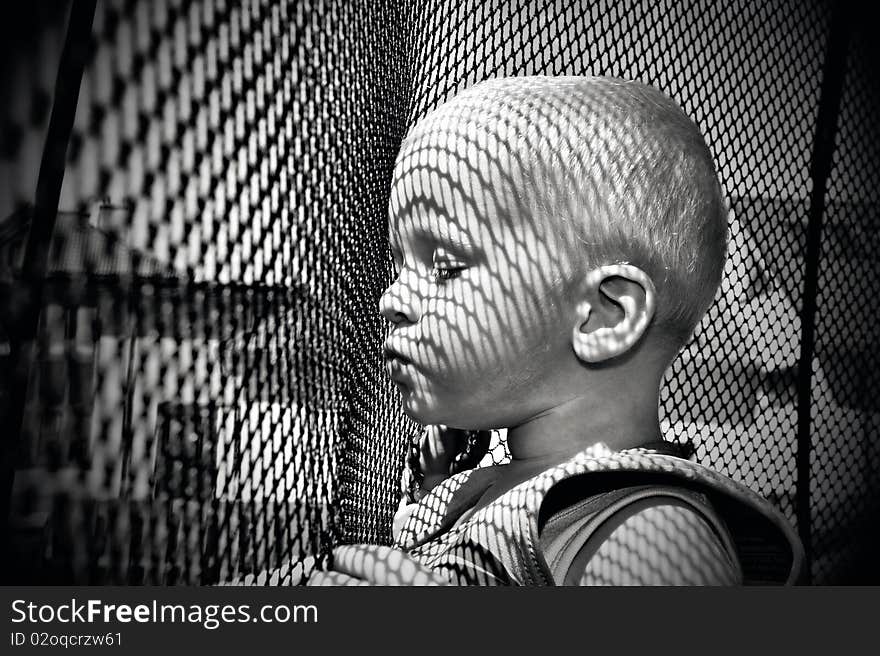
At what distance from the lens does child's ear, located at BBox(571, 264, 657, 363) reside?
0.49 m

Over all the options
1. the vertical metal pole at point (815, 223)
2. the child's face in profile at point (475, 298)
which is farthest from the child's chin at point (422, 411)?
the vertical metal pole at point (815, 223)

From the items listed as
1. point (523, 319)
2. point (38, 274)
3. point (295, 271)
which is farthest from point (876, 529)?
point (38, 274)

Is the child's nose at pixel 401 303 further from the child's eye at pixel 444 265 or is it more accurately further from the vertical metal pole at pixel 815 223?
the vertical metal pole at pixel 815 223

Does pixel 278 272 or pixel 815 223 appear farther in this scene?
pixel 815 223

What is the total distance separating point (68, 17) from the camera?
0.27m

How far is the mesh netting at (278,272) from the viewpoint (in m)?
0.29

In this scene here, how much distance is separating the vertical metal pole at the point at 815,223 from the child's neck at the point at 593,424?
384 millimetres

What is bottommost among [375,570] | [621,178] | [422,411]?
[375,570]

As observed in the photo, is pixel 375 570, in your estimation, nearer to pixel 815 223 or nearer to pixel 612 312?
pixel 612 312

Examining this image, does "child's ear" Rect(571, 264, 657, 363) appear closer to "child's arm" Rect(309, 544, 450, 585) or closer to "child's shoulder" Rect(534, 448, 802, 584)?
"child's shoulder" Rect(534, 448, 802, 584)

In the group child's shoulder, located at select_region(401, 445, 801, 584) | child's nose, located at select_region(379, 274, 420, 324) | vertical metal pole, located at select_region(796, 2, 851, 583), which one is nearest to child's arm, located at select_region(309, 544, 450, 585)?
child's shoulder, located at select_region(401, 445, 801, 584)

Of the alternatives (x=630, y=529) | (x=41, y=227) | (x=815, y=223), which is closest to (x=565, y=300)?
(x=630, y=529)

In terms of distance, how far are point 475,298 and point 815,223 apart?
50cm

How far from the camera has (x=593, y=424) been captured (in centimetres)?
51
